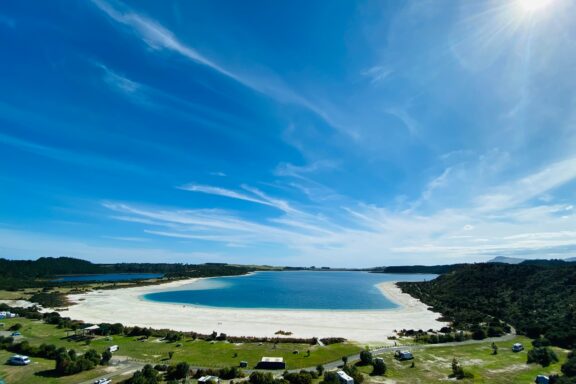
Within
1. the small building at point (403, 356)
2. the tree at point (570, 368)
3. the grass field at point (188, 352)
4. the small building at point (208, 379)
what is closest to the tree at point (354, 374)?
the grass field at point (188, 352)

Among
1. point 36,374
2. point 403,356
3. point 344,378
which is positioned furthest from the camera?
point 403,356

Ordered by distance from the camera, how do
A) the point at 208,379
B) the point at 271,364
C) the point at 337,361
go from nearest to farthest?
the point at 208,379 → the point at 271,364 → the point at 337,361

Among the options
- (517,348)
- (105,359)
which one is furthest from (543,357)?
(105,359)

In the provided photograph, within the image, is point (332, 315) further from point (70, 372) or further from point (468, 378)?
point (70, 372)

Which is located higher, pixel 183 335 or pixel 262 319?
pixel 183 335

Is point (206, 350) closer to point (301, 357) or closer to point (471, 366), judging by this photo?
point (301, 357)

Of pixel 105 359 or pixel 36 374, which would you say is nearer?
pixel 36 374

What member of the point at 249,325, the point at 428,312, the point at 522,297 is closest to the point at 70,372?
the point at 249,325

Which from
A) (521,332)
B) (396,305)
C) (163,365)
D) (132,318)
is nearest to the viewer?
(163,365)
